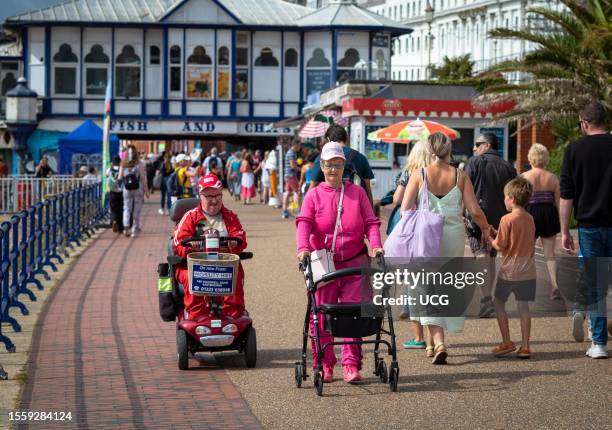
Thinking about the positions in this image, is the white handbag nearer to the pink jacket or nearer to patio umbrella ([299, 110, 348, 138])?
the pink jacket

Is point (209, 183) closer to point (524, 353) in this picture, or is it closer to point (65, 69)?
point (524, 353)

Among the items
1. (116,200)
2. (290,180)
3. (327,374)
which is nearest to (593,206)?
(327,374)

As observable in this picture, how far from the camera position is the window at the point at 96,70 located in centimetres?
5419

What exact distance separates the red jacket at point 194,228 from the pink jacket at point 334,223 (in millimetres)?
1003

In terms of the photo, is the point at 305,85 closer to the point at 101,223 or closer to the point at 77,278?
the point at 101,223

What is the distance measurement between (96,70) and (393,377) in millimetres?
47620

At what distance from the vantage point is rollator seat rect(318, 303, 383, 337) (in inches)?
323

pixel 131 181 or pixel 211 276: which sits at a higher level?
pixel 131 181

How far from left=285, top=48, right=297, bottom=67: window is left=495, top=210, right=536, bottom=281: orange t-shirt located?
150 ft

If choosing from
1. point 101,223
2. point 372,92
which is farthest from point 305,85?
point 101,223

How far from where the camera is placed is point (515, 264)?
9781 mm

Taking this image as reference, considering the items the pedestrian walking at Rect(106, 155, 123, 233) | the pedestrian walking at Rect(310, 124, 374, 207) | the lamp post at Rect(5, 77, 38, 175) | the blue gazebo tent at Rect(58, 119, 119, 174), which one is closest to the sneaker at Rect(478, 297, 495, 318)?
the pedestrian walking at Rect(310, 124, 374, 207)

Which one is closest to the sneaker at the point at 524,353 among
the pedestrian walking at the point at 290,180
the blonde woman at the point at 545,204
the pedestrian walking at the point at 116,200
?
the blonde woman at the point at 545,204

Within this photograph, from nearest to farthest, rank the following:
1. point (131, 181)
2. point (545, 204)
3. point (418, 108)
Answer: point (545, 204) < point (131, 181) < point (418, 108)
